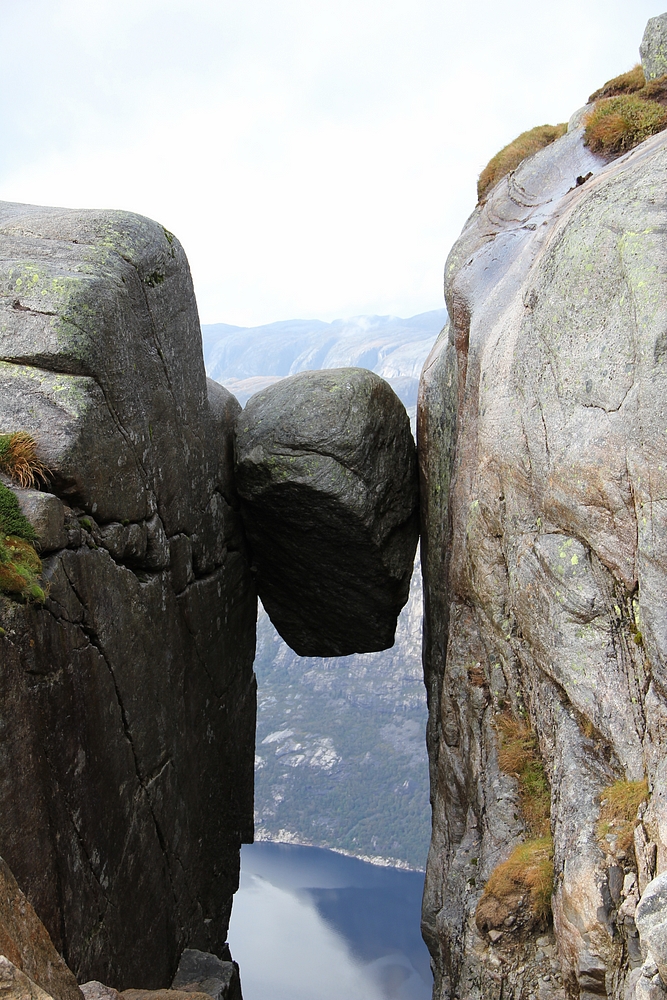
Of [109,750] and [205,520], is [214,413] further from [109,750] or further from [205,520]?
[109,750]

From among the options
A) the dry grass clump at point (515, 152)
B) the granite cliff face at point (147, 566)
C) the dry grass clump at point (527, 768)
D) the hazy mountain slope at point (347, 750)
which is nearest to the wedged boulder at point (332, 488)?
the granite cliff face at point (147, 566)

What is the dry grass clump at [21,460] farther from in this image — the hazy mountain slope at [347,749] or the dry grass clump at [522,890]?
the hazy mountain slope at [347,749]

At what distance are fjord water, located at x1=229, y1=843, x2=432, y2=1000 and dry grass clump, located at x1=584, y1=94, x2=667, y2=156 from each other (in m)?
67.2

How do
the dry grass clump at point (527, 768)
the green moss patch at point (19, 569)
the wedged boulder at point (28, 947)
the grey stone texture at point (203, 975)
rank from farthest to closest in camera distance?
the grey stone texture at point (203, 975), the dry grass clump at point (527, 768), the green moss patch at point (19, 569), the wedged boulder at point (28, 947)

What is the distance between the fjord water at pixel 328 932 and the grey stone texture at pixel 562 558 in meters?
61.4

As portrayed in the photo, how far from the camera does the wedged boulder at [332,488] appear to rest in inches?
647

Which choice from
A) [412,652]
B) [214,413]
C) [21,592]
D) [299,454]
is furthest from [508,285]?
[412,652]

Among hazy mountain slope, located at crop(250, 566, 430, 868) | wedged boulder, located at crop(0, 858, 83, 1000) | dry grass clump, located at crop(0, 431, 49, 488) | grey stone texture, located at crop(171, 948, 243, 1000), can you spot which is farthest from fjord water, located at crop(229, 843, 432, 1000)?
wedged boulder, located at crop(0, 858, 83, 1000)

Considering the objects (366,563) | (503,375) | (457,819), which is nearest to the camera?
(503,375)

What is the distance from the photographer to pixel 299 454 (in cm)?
1648

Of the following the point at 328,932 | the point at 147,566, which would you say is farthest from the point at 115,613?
the point at 328,932

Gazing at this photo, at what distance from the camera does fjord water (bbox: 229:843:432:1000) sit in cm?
7006

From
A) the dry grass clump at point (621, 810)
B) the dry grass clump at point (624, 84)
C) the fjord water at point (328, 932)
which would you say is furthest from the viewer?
the fjord water at point (328, 932)

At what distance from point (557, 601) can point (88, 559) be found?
635 cm
